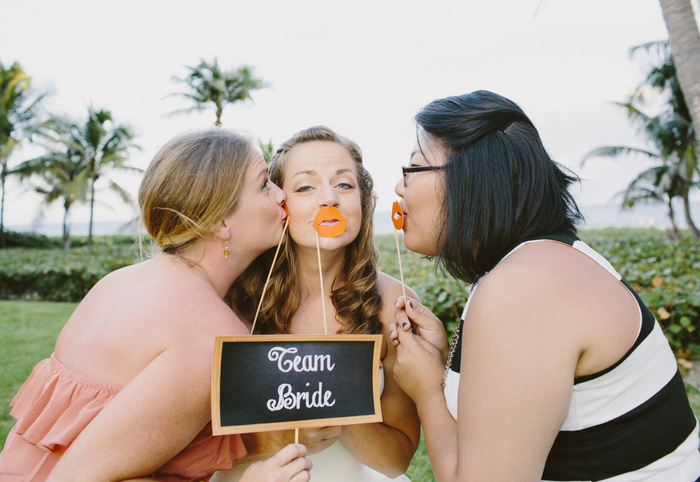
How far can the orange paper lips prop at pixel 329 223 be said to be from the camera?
228 centimetres

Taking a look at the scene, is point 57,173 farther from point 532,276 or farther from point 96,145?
point 532,276

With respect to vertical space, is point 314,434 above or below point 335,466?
above

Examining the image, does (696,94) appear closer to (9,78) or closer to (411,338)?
(411,338)

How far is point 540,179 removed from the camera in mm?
1771

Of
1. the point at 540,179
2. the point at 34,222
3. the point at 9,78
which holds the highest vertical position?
the point at 9,78

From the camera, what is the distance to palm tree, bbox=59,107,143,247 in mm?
28141

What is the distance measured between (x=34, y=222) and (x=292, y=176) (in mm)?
32220

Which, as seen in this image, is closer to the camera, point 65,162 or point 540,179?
point 540,179

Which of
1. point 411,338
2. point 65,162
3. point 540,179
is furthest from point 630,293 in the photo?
point 65,162

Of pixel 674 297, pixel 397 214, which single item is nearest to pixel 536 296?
pixel 397 214

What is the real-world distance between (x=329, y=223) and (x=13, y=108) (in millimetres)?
31589

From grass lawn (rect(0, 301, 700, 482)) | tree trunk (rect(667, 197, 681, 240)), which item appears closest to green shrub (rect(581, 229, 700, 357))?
grass lawn (rect(0, 301, 700, 482))

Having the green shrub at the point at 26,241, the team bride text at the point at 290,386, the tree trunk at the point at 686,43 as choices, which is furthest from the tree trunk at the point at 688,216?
the green shrub at the point at 26,241

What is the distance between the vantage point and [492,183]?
1.75m
